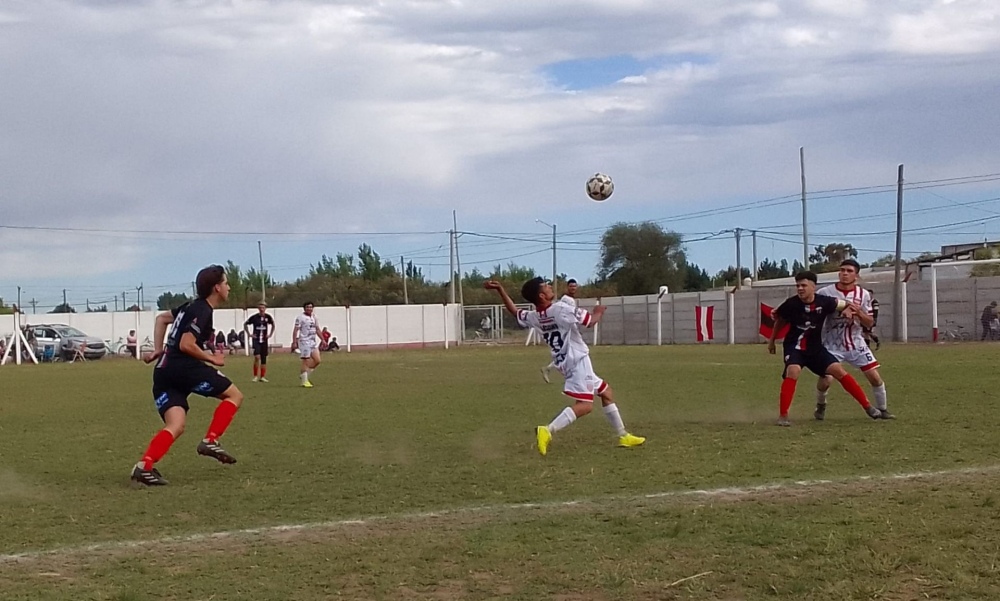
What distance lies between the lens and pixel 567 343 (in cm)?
1137

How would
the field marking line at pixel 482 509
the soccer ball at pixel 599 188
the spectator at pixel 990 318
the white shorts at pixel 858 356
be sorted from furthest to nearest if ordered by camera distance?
the spectator at pixel 990 318 → the soccer ball at pixel 599 188 → the white shorts at pixel 858 356 → the field marking line at pixel 482 509

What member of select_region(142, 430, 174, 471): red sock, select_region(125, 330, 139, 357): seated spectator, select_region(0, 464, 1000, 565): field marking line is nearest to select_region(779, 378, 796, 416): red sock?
select_region(0, 464, 1000, 565): field marking line

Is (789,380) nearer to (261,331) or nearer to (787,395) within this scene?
(787,395)

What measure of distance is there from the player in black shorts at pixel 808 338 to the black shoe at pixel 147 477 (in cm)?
655

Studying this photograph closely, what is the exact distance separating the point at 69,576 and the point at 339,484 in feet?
11.0

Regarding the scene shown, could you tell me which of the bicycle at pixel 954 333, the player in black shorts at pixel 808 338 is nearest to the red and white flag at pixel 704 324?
the bicycle at pixel 954 333

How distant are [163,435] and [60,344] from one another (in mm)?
41168

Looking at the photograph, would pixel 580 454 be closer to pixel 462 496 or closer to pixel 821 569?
pixel 462 496

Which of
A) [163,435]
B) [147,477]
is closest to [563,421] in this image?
[163,435]

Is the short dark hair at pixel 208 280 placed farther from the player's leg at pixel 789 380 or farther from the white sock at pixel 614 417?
the player's leg at pixel 789 380

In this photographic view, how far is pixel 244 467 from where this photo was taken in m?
10.9

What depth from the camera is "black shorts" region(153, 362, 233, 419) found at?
32.7 feet

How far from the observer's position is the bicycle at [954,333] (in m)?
40.2

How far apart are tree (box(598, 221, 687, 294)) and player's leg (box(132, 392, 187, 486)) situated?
79.2 metres
